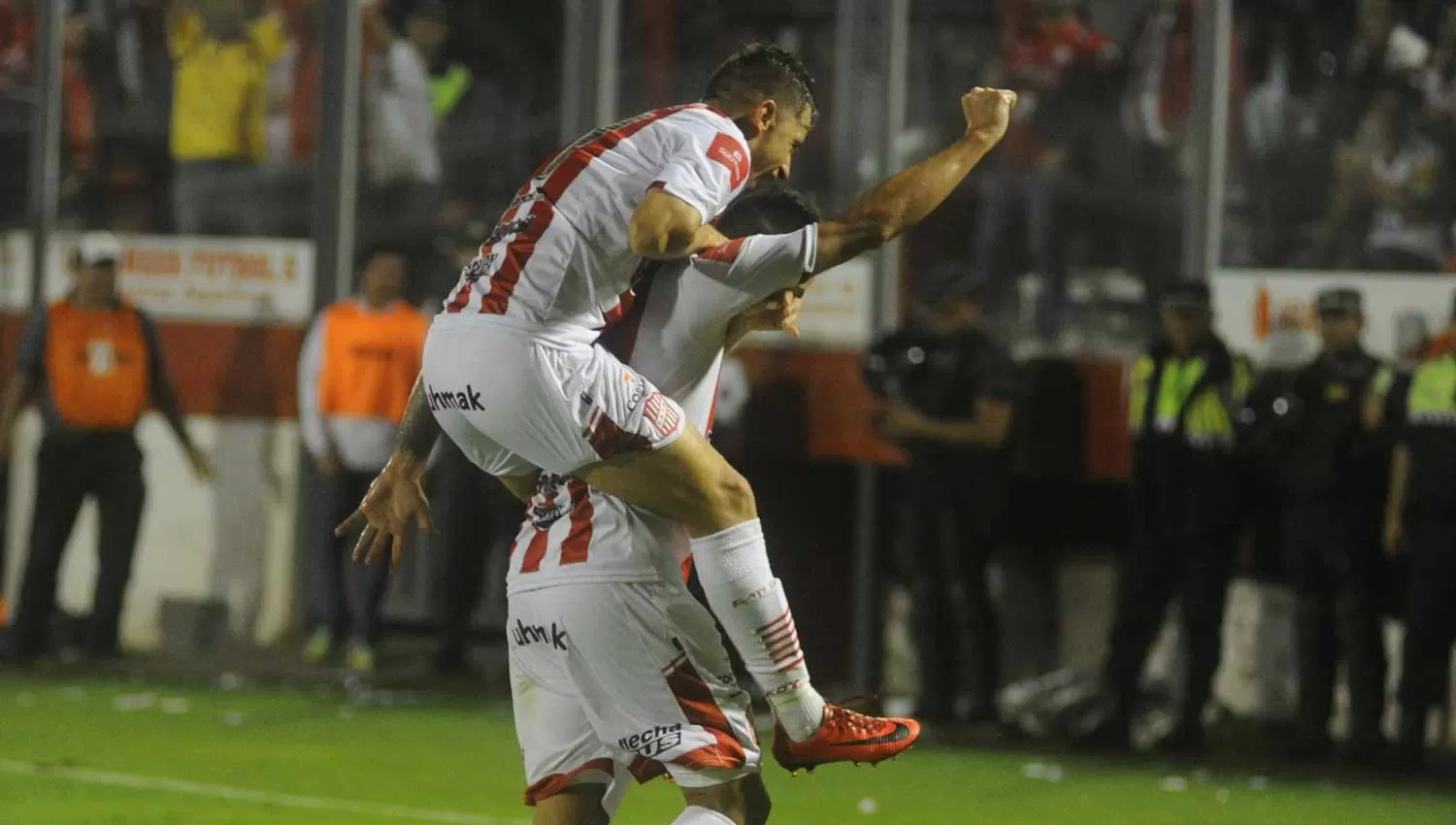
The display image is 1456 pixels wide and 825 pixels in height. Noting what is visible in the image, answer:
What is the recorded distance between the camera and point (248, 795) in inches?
344

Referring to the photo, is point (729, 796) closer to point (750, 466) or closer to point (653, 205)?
point (653, 205)

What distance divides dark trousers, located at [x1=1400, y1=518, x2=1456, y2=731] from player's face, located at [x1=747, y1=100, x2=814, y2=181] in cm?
606

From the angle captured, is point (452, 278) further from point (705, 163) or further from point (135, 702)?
point (705, 163)

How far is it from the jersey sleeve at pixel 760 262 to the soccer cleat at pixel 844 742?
918 mm

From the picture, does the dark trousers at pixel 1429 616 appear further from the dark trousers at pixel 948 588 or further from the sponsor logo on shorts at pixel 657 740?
the sponsor logo on shorts at pixel 657 740

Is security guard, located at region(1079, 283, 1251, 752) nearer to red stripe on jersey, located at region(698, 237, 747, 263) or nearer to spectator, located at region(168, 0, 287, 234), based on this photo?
spectator, located at region(168, 0, 287, 234)

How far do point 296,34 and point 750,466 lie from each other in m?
3.87

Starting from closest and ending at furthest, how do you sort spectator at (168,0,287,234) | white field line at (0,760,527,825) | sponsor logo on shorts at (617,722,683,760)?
sponsor logo on shorts at (617,722,683,760) → white field line at (0,760,527,825) → spectator at (168,0,287,234)

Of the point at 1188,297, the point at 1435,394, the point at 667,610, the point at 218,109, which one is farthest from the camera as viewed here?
the point at 218,109

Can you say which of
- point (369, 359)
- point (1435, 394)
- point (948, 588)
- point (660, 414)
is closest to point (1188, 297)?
point (1435, 394)

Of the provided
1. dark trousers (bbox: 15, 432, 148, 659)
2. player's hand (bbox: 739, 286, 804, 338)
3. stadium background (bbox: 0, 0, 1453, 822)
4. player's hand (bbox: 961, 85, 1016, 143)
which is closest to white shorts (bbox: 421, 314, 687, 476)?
player's hand (bbox: 739, 286, 804, 338)

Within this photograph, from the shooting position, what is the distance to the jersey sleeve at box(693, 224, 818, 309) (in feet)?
15.5

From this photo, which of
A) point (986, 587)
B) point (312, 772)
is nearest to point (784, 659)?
point (312, 772)

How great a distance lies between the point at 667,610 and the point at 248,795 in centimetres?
434
